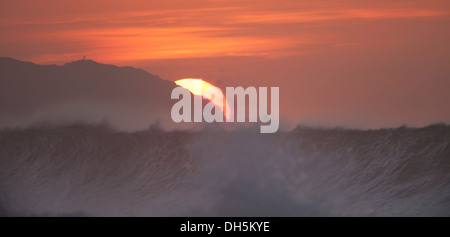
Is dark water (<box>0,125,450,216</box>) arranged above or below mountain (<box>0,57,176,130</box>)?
below

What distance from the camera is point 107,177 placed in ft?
59.1

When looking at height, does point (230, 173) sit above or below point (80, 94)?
below

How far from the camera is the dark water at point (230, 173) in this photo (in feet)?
47.8

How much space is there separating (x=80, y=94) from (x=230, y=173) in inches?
368

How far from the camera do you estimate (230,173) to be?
53.3 feet

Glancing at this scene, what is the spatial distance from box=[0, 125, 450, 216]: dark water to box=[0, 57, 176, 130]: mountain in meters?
1.66

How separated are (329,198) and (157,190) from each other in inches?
156

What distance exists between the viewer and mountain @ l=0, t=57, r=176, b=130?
73.5ft

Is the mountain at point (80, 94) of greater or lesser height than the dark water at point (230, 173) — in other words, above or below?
above

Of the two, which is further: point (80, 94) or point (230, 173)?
point (80, 94)

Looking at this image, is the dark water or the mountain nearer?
the dark water

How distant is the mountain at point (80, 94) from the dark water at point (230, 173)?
166cm
